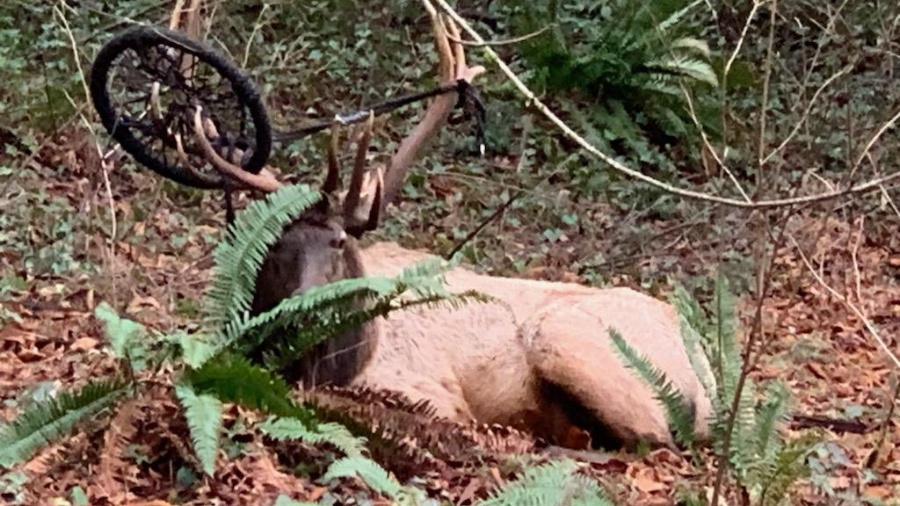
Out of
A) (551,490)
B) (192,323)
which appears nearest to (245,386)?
(551,490)

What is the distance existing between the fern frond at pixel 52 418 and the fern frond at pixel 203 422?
0.26m

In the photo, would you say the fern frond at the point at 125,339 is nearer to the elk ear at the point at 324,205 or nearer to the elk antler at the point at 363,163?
the elk antler at the point at 363,163

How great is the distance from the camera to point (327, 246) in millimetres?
5699

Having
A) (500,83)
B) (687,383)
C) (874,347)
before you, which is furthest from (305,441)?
(500,83)

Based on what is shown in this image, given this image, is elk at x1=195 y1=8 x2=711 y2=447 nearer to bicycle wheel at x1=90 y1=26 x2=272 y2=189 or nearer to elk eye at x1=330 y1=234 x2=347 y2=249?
elk eye at x1=330 y1=234 x2=347 y2=249

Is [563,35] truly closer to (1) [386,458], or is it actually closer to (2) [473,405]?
(2) [473,405]

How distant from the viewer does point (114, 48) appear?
5.29 metres

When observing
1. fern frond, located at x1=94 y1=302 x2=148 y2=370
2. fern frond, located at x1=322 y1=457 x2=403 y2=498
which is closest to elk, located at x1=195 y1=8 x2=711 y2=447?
fern frond, located at x1=94 y1=302 x2=148 y2=370

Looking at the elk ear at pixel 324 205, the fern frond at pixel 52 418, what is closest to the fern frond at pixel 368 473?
the fern frond at pixel 52 418

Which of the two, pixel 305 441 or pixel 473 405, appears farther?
pixel 473 405

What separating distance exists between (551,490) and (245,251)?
1.71m

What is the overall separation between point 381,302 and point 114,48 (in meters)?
1.56

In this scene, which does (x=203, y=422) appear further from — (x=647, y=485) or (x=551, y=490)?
(x=647, y=485)

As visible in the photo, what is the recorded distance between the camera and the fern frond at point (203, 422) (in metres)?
4.16
